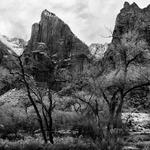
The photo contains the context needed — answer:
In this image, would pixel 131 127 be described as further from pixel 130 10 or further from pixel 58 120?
pixel 130 10

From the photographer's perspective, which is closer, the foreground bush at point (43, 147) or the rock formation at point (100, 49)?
the foreground bush at point (43, 147)

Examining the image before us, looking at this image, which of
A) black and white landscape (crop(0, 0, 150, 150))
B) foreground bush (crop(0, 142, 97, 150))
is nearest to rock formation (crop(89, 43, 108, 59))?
black and white landscape (crop(0, 0, 150, 150))

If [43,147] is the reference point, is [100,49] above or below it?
above

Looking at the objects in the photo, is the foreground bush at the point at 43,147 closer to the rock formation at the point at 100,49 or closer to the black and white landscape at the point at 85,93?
the black and white landscape at the point at 85,93

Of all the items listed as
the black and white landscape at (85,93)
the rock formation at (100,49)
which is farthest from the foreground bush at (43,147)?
the rock formation at (100,49)

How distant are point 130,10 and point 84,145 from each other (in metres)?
132

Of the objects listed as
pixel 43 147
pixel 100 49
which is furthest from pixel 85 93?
pixel 43 147

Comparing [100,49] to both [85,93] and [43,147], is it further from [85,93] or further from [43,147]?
[43,147]

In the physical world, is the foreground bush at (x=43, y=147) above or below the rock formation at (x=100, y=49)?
below

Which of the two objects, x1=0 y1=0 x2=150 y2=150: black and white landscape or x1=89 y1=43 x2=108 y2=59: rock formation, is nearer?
x1=0 y1=0 x2=150 y2=150: black and white landscape

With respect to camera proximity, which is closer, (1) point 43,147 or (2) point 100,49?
(1) point 43,147

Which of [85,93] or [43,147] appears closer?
[43,147]

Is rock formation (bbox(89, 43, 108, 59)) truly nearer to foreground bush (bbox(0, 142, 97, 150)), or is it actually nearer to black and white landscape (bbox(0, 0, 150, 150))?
black and white landscape (bbox(0, 0, 150, 150))

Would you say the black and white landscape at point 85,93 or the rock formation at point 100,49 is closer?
the black and white landscape at point 85,93
